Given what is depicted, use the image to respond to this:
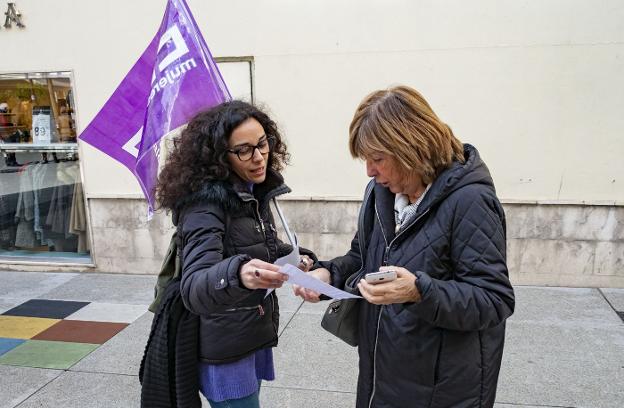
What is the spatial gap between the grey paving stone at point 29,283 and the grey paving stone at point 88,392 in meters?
2.18

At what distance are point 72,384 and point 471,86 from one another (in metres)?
4.32

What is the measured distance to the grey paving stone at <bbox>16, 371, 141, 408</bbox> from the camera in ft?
10.4

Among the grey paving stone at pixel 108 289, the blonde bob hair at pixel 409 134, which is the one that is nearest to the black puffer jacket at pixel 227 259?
the blonde bob hair at pixel 409 134

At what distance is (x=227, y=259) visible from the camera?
1.56 m

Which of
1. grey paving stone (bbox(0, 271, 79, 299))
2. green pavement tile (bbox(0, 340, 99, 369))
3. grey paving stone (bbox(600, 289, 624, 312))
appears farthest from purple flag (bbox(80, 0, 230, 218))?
grey paving stone (bbox(600, 289, 624, 312))

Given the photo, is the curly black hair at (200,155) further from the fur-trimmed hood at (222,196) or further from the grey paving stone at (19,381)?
the grey paving stone at (19,381)

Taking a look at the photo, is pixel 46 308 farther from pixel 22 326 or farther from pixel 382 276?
pixel 382 276

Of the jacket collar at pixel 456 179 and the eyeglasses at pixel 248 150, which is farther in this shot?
the eyeglasses at pixel 248 150

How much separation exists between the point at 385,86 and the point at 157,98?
10.0 feet

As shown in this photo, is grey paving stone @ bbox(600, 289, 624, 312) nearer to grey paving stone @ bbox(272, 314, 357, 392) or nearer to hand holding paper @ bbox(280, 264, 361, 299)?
grey paving stone @ bbox(272, 314, 357, 392)

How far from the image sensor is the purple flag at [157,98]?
2.37 m

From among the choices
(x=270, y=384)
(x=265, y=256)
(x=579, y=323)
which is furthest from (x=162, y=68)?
(x=579, y=323)

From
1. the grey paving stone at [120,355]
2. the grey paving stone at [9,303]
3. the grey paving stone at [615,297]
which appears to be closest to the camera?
the grey paving stone at [120,355]

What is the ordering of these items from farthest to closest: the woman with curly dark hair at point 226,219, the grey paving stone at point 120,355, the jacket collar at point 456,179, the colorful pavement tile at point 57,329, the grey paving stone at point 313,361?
the colorful pavement tile at point 57,329
the grey paving stone at point 120,355
the grey paving stone at point 313,361
the woman with curly dark hair at point 226,219
the jacket collar at point 456,179
